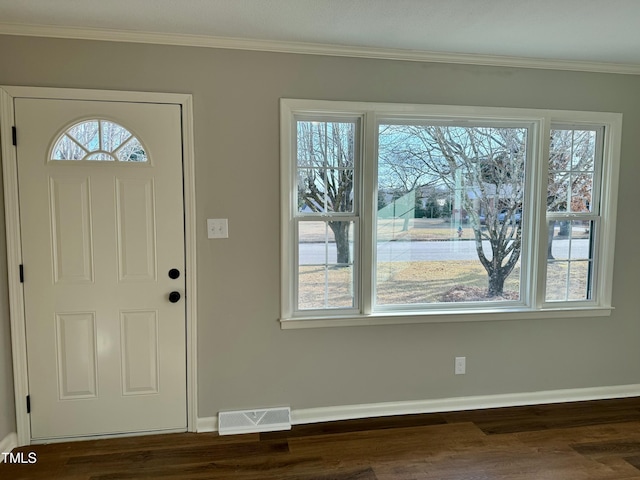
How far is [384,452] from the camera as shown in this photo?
7.56 feet

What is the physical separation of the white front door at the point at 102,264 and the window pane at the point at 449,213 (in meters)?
1.35

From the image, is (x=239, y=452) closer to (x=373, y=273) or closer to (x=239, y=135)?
(x=373, y=273)

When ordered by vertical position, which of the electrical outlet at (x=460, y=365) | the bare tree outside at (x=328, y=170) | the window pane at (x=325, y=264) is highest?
the bare tree outside at (x=328, y=170)

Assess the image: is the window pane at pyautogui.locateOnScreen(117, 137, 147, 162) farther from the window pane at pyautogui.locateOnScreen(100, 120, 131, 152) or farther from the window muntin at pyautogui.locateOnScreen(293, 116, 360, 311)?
the window muntin at pyautogui.locateOnScreen(293, 116, 360, 311)

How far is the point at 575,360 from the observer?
2.92 meters

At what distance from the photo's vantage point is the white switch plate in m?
2.44

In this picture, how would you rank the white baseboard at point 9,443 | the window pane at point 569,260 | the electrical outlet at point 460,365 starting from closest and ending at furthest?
the white baseboard at point 9,443 < the electrical outlet at point 460,365 < the window pane at point 569,260

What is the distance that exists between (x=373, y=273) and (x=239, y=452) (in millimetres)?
1338

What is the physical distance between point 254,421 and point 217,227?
124 centimetres

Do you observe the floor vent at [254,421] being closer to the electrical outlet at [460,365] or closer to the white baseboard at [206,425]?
the white baseboard at [206,425]

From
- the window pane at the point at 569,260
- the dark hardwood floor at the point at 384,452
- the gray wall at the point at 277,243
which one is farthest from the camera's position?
the window pane at the point at 569,260

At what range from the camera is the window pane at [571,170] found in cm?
283

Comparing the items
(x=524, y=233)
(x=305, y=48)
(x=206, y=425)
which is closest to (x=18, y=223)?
(x=206, y=425)

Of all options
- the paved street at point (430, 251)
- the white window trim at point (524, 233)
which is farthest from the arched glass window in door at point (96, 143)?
the paved street at point (430, 251)
